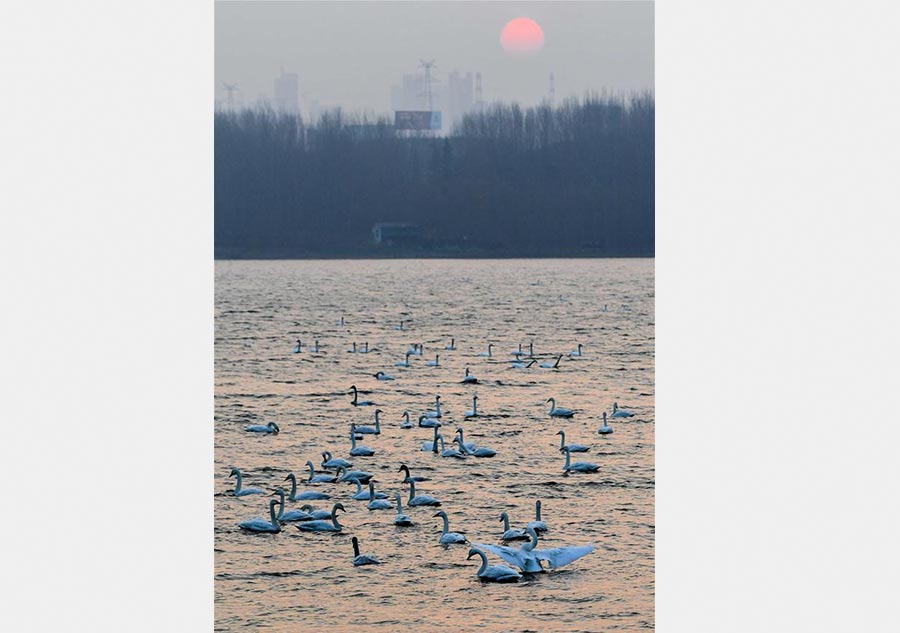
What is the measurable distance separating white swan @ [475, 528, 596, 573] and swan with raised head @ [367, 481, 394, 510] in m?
1.06

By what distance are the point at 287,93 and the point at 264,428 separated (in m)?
2.48

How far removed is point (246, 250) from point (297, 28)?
14.4ft

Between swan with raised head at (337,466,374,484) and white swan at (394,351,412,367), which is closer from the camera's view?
swan with raised head at (337,466,374,484)

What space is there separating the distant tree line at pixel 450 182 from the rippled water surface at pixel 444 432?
1.73 feet

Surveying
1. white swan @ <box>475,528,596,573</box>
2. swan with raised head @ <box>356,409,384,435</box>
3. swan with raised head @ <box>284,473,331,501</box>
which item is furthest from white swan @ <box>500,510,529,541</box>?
swan with raised head @ <box>356,409,384,435</box>

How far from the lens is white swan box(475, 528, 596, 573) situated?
7425 millimetres

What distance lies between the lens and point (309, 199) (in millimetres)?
12695

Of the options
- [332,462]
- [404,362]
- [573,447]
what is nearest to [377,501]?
[332,462]

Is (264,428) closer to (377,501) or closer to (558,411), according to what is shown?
(377,501)

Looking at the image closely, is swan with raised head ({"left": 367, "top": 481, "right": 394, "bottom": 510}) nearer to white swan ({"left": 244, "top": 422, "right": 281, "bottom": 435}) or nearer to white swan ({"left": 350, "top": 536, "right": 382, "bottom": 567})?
white swan ({"left": 350, "top": 536, "right": 382, "bottom": 567})

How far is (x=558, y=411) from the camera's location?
35.8 ft

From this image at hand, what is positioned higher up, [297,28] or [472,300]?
[297,28]
